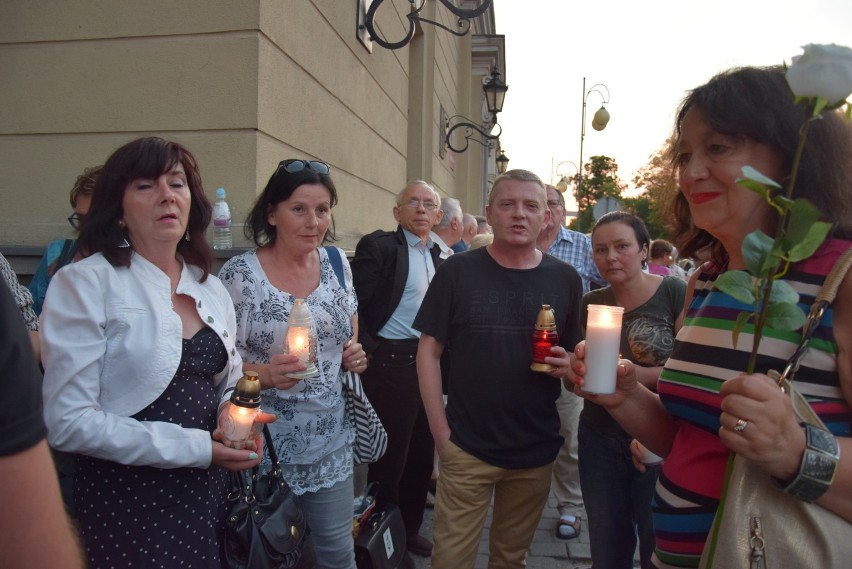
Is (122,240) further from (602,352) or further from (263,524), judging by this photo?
(602,352)

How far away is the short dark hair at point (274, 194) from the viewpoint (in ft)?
8.40

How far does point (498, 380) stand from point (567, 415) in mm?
2044

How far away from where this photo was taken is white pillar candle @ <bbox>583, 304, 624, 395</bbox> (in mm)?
1670

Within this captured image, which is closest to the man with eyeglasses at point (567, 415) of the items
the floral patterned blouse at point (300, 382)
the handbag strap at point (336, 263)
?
the handbag strap at point (336, 263)

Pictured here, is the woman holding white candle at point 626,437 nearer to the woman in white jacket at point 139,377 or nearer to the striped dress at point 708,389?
the striped dress at point 708,389

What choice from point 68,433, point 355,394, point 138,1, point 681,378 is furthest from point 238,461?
point 138,1

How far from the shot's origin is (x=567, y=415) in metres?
4.44

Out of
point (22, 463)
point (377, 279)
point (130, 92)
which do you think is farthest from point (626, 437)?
point (130, 92)

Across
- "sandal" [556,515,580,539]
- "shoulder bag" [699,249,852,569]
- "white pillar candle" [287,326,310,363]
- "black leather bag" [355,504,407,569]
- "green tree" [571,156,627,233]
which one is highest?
"green tree" [571,156,627,233]

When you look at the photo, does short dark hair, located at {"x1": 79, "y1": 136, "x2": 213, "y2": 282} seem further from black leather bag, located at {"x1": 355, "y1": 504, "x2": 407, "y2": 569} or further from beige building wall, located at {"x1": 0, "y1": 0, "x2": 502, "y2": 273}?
black leather bag, located at {"x1": 355, "y1": 504, "x2": 407, "y2": 569}

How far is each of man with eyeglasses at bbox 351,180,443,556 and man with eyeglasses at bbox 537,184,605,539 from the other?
37.6 inches

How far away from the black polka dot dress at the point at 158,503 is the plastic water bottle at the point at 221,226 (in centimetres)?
147

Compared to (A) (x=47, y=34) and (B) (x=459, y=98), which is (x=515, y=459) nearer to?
(A) (x=47, y=34)

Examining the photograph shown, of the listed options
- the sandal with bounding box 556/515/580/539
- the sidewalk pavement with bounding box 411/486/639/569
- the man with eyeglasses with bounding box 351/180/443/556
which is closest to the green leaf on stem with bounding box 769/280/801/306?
the man with eyeglasses with bounding box 351/180/443/556
